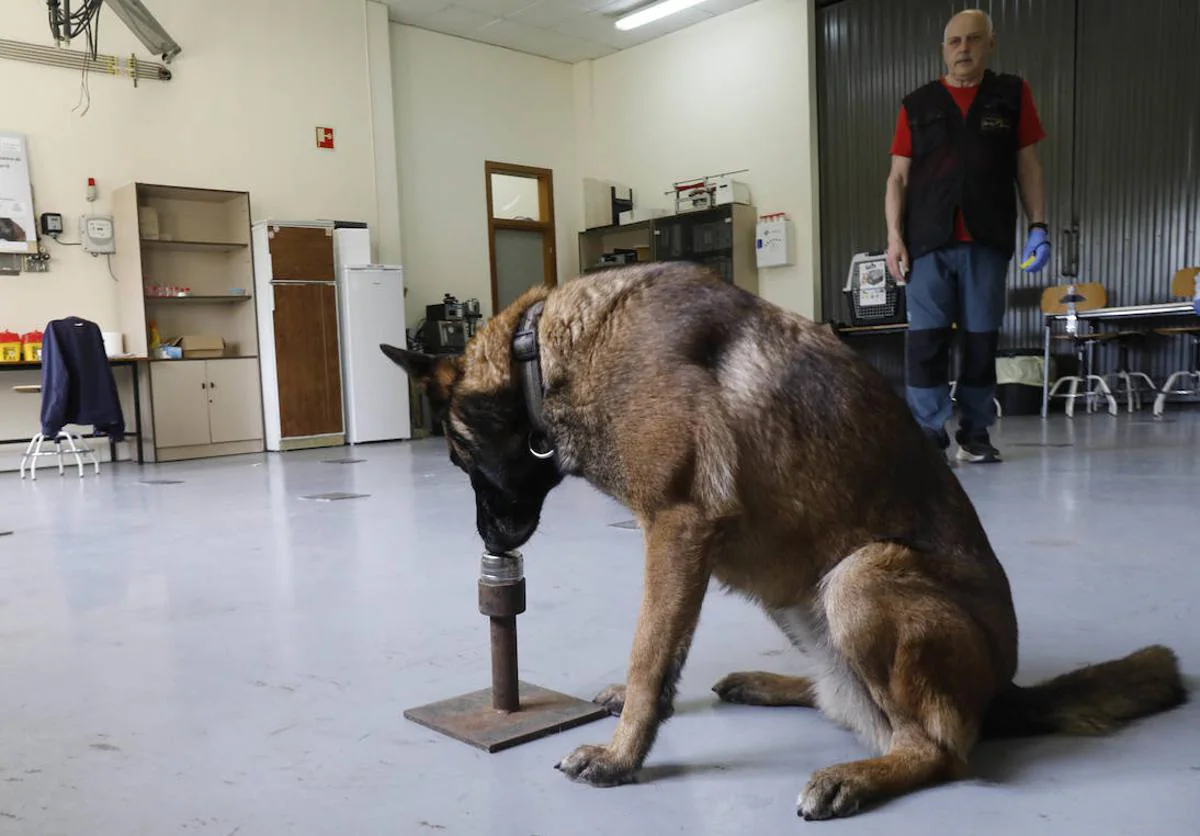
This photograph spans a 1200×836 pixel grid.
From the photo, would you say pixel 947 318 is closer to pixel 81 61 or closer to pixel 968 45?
pixel 968 45

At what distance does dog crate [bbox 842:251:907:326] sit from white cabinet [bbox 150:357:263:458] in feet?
19.2

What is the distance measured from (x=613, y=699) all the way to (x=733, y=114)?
9.50 m

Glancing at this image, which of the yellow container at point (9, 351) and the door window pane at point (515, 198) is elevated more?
the door window pane at point (515, 198)

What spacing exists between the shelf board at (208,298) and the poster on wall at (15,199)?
959mm

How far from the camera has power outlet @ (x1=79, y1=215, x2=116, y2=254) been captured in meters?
7.47

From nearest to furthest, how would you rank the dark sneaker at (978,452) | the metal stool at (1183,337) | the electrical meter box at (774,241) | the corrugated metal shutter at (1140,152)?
1. the dark sneaker at (978,452)
2. the metal stool at (1183,337)
3. the corrugated metal shutter at (1140,152)
4. the electrical meter box at (774,241)

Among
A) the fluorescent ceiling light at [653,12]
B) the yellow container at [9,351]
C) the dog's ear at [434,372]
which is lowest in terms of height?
the dog's ear at [434,372]

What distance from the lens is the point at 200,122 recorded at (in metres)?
8.11

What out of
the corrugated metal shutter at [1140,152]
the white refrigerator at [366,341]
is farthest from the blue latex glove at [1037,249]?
the white refrigerator at [366,341]

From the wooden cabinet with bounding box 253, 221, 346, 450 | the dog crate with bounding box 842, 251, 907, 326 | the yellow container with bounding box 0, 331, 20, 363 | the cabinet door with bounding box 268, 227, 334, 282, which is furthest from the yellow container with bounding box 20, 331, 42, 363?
the dog crate with bounding box 842, 251, 907, 326

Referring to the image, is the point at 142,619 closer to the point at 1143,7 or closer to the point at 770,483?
the point at 770,483

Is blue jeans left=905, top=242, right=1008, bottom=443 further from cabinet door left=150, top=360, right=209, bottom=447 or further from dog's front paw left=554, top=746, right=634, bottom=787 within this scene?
cabinet door left=150, top=360, right=209, bottom=447

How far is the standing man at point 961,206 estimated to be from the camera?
13.5 feet

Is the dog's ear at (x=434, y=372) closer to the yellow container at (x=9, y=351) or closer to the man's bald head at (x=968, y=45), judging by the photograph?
the man's bald head at (x=968, y=45)
